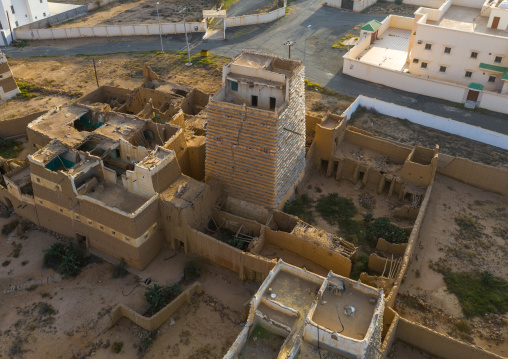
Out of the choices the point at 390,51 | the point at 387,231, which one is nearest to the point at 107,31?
the point at 390,51

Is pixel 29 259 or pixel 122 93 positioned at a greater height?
pixel 122 93

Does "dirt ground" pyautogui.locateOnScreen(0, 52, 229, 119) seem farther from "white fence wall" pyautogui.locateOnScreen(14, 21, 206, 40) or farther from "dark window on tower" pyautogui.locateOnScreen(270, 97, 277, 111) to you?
"dark window on tower" pyautogui.locateOnScreen(270, 97, 277, 111)

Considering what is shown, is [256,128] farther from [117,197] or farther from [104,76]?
[104,76]

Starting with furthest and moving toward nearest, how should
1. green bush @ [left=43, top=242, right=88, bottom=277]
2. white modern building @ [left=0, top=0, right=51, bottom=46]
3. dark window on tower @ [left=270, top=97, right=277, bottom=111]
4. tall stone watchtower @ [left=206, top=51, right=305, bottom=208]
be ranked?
white modern building @ [left=0, top=0, right=51, bottom=46]
dark window on tower @ [left=270, top=97, right=277, bottom=111]
tall stone watchtower @ [left=206, top=51, right=305, bottom=208]
green bush @ [left=43, top=242, right=88, bottom=277]

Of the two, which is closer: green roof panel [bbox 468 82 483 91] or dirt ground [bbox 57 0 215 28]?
green roof panel [bbox 468 82 483 91]

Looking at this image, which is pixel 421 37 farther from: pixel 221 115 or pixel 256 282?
pixel 256 282

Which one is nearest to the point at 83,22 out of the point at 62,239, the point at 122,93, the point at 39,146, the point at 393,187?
the point at 122,93

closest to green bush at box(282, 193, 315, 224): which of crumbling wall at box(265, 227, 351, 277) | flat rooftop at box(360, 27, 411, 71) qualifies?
crumbling wall at box(265, 227, 351, 277)

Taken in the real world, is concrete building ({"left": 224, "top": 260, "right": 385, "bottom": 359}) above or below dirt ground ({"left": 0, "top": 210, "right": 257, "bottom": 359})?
above
